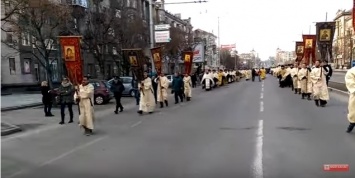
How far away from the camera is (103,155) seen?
9.15 meters

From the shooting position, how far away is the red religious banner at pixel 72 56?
1376cm

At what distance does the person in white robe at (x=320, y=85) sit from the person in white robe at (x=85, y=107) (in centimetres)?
961

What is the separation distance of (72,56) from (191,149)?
6.13m

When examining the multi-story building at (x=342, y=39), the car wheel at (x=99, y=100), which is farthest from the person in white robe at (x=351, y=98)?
the multi-story building at (x=342, y=39)

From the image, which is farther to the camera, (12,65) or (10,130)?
(12,65)

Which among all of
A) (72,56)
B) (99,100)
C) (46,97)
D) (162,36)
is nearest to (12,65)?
(162,36)

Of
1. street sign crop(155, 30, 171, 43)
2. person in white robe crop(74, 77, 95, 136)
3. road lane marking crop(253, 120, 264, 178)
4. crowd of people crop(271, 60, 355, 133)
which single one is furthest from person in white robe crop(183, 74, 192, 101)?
road lane marking crop(253, 120, 264, 178)

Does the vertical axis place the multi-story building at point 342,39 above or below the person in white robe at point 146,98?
above

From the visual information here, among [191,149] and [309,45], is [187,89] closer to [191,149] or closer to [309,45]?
[309,45]

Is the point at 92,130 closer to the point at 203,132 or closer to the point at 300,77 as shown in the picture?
the point at 203,132

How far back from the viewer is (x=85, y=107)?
13.0 metres

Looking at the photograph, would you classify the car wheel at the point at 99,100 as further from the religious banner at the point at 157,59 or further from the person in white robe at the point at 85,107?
the person in white robe at the point at 85,107

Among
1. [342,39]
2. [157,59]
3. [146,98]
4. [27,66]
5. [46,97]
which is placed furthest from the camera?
[342,39]

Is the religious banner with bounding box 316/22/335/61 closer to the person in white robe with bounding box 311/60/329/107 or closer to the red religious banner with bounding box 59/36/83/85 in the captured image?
the person in white robe with bounding box 311/60/329/107
